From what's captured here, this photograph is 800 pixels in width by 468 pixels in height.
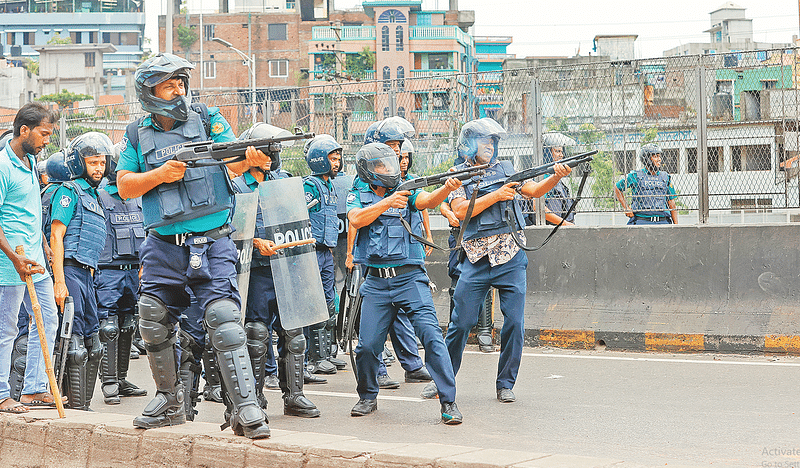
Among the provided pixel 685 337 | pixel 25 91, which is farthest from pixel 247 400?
pixel 25 91

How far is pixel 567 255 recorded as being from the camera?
1017 centimetres

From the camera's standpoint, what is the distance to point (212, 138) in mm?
5520

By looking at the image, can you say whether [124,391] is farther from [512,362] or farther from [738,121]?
[738,121]

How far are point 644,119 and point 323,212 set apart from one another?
373 cm

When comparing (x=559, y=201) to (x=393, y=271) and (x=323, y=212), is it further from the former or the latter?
(x=393, y=271)

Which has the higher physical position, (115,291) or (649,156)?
(649,156)

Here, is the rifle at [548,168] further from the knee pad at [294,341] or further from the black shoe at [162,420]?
the black shoe at [162,420]

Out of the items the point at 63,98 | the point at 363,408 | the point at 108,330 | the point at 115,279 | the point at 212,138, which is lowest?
the point at 363,408

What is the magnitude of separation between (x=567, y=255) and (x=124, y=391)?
4.69 m

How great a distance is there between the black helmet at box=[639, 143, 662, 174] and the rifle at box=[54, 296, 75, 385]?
5849 mm

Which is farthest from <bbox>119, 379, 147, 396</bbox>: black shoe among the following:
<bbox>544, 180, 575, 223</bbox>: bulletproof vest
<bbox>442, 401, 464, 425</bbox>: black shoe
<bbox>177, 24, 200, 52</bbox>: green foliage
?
<bbox>177, 24, 200, 52</bbox>: green foliage

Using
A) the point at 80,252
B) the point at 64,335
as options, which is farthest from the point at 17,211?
the point at 64,335

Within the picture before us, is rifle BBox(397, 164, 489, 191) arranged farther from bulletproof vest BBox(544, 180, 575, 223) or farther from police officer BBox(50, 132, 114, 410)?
bulletproof vest BBox(544, 180, 575, 223)

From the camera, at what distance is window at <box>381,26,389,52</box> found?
76062 millimetres
